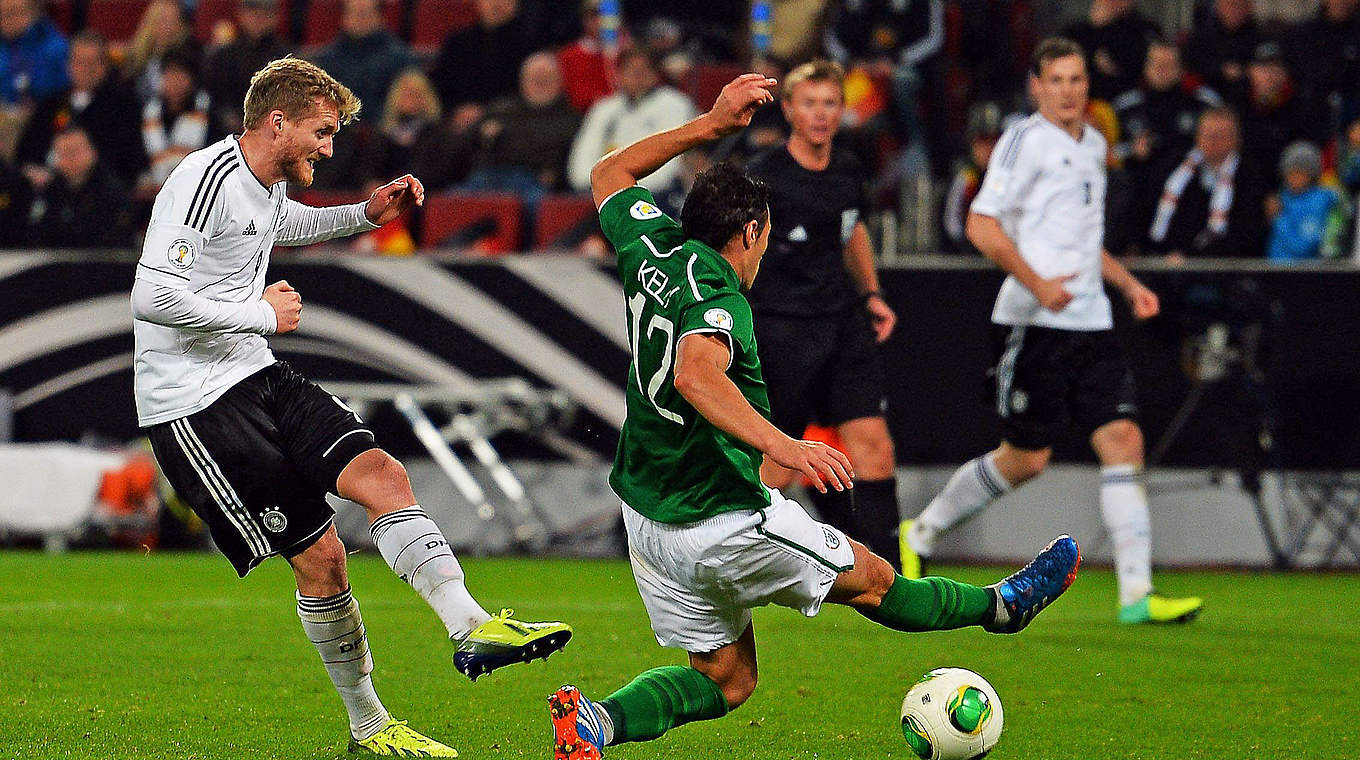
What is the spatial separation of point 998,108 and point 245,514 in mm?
9381

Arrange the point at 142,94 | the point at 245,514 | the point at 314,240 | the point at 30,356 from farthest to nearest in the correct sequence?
the point at 142,94
the point at 30,356
the point at 314,240
the point at 245,514

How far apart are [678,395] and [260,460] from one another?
4.46 feet

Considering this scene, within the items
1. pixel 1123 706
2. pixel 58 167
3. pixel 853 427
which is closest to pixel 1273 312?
pixel 853 427

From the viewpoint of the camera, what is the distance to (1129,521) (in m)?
8.62

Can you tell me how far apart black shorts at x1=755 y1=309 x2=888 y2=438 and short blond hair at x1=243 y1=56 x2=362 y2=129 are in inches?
128

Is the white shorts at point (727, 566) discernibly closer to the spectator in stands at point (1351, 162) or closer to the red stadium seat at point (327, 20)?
the spectator in stands at point (1351, 162)

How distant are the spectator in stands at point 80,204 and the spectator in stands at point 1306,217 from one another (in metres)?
7.92

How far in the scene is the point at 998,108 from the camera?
1366cm

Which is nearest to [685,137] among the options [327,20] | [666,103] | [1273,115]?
[666,103]

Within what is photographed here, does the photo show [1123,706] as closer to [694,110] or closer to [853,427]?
[853,427]

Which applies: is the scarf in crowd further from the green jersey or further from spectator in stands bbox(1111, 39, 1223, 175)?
the green jersey

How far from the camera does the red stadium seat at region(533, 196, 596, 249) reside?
495 inches

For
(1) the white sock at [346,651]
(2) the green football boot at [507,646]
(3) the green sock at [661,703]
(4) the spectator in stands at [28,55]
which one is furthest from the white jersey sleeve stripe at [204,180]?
(4) the spectator in stands at [28,55]

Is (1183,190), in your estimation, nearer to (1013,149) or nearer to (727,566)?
(1013,149)
